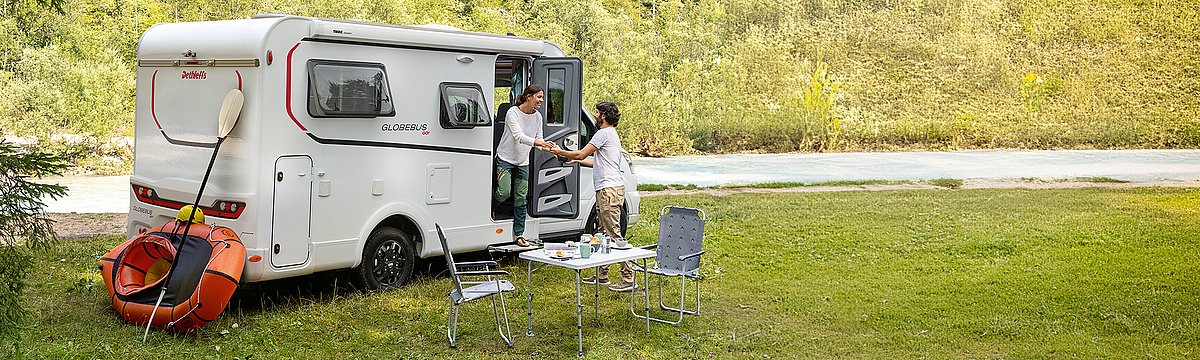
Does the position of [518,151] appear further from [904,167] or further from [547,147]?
[904,167]

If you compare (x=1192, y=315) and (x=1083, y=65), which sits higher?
(x=1083, y=65)

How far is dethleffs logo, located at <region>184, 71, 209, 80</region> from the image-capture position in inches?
270

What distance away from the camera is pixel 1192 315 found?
7152mm

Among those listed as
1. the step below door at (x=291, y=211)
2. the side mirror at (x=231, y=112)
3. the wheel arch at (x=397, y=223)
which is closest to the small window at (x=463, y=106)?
the wheel arch at (x=397, y=223)

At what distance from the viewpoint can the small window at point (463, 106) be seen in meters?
7.58

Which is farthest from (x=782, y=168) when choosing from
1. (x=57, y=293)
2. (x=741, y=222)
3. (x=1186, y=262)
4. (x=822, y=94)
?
(x=57, y=293)

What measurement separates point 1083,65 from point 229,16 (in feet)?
55.6

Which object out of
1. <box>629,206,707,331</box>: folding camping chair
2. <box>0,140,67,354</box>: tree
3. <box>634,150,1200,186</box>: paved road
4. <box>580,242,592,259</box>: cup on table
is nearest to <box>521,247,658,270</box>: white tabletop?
<box>580,242,592,259</box>: cup on table

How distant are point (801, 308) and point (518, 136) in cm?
228

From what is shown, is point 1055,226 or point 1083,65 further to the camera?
point 1083,65

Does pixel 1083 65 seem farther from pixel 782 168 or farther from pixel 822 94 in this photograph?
pixel 782 168

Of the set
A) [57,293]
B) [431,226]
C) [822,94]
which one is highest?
[822,94]

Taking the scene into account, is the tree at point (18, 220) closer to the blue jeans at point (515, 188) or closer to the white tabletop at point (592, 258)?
the white tabletop at point (592, 258)

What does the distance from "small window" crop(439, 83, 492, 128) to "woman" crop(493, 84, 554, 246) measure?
0.24 meters
